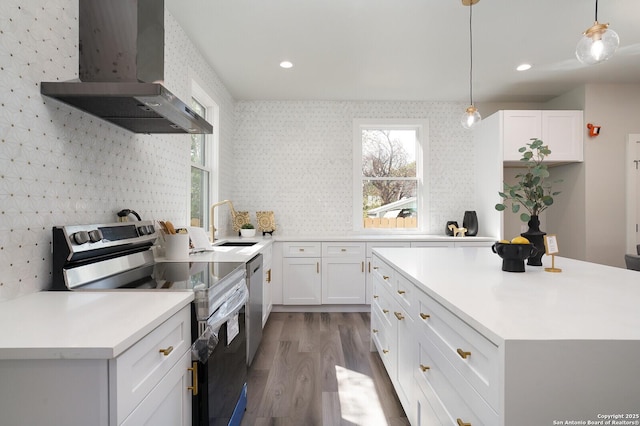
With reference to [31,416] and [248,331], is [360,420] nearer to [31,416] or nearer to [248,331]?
[248,331]

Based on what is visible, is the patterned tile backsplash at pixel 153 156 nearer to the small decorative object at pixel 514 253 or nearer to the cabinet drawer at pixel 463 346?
the cabinet drawer at pixel 463 346

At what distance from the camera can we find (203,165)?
3561 mm

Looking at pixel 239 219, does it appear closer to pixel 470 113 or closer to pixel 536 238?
pixel 470 113

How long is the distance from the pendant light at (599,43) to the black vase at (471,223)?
2.88m

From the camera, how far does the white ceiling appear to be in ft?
8.07

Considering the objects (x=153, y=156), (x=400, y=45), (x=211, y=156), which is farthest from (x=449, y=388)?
(x=211, y=156)

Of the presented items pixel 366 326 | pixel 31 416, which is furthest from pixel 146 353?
pixel 366 326

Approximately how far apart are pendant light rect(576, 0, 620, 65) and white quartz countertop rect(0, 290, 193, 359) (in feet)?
6.84

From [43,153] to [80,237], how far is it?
1.18 ft

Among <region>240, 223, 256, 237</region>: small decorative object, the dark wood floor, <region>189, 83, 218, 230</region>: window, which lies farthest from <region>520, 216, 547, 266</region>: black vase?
<region>240, 223, 256, 237</region>: small decorative object

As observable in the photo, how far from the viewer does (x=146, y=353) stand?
0.90 meters

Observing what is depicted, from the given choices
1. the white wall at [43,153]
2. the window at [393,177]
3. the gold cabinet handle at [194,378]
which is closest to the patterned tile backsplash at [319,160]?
the window at [393,177]

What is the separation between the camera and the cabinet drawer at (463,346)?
2.83 feet

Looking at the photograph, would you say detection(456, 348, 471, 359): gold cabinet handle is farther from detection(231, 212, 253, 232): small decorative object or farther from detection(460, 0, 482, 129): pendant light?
detection(231, 212, 253, 232): small decorative object
